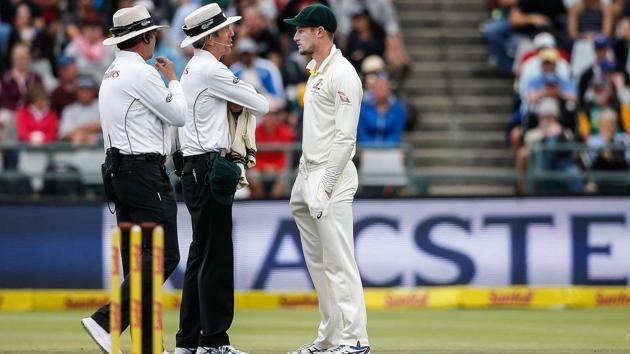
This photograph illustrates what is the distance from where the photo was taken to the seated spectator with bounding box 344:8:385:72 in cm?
1998

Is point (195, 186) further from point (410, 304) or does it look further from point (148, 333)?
point (410, 304)

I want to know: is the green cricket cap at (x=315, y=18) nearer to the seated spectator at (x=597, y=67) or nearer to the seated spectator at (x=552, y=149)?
the seated spectator at (x=552, y=149)

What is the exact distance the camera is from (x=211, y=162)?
1015 cm

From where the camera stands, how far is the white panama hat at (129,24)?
383 inches

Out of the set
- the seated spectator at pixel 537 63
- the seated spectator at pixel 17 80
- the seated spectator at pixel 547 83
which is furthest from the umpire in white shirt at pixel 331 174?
the seated spectator at pixel 537 63

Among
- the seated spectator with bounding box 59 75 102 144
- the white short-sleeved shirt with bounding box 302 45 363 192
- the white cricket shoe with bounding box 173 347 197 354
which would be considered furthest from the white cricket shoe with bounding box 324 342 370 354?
the seated spectator with bounding box 59 75 102 144

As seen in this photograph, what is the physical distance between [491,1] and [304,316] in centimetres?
833

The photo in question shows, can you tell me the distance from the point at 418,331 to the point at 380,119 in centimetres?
523

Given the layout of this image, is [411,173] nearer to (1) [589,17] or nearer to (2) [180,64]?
(2) [180,64]

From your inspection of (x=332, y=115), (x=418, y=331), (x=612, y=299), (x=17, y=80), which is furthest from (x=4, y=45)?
(x=332, y=115)

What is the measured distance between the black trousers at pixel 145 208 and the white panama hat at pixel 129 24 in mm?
862

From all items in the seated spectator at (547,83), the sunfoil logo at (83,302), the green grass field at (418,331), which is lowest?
the sunfoil logo at (83,302)

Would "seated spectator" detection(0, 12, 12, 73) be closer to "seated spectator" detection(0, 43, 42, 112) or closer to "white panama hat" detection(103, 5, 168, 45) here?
"seated spectator" detection(0, 43, 42, 112)

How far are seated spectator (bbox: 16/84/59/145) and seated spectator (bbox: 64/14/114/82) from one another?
4.42 feet
